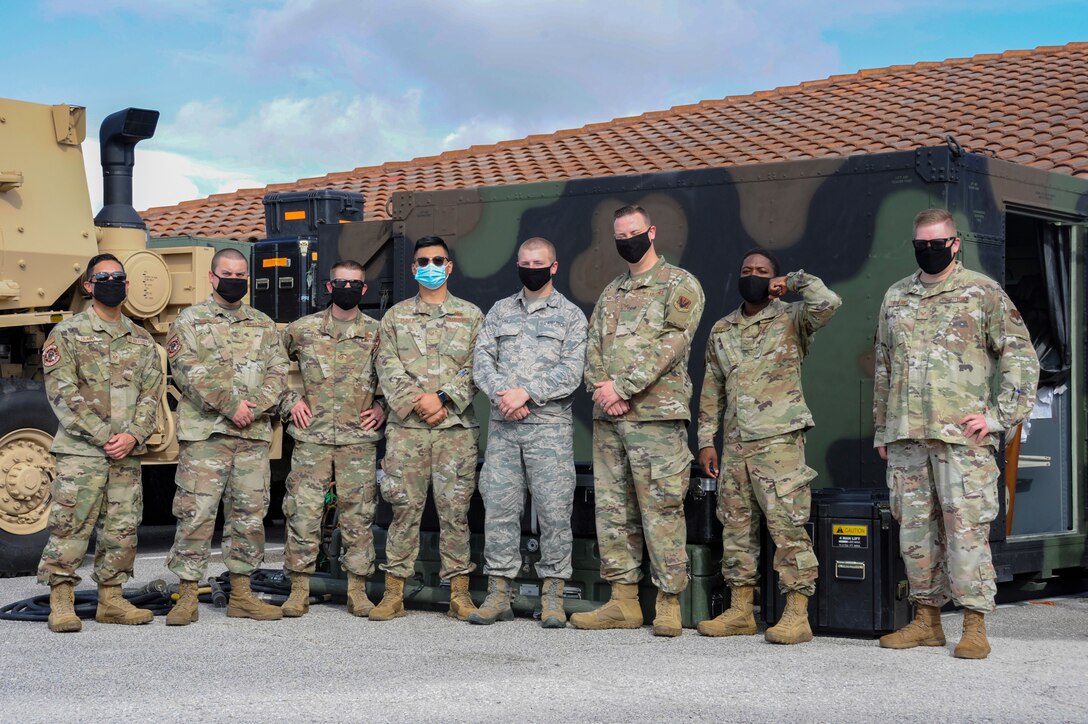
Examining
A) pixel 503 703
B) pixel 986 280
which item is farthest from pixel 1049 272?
Result: pixel 503 703

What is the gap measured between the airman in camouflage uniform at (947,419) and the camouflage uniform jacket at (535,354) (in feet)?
4.57

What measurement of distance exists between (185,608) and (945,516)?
11.0 feet

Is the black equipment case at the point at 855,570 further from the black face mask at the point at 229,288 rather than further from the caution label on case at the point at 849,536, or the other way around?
the black face mask at the point at 229,288

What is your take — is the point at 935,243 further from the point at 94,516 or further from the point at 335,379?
the point at 94,516

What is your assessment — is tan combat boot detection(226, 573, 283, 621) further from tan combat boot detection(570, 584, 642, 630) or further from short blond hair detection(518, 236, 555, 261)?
short blond hair detection(518, 236, 555, 261)

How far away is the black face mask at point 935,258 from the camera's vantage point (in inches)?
216

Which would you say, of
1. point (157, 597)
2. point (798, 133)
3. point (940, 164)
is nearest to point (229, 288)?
point (157, 597)

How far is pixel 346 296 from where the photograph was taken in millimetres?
6578

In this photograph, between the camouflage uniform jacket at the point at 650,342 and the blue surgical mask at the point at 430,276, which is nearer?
the camouflage uniform jacket at the point at 650,342

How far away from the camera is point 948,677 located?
4.90 meters

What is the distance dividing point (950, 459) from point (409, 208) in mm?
3504

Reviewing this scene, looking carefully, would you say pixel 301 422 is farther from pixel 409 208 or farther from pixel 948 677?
pixel 948 677

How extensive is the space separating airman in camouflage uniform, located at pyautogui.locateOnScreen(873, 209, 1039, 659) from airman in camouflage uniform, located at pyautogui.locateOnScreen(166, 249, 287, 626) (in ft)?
9.28

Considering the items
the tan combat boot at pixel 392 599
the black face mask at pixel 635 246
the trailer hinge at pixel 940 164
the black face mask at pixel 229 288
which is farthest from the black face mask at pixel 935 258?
the black face mask at pixel 229 288
